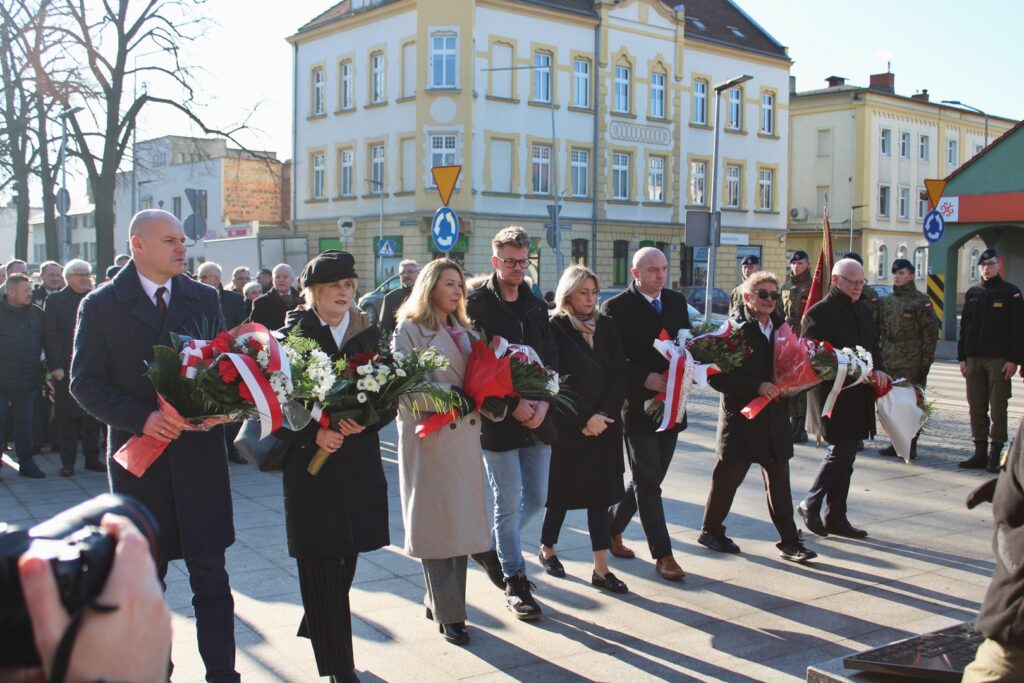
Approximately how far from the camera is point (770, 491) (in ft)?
23.2

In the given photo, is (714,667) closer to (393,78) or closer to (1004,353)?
(1004,353)

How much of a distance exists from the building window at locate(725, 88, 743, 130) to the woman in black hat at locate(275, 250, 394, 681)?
47857mm

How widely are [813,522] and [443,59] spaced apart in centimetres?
3627

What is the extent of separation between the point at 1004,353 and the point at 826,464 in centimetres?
436

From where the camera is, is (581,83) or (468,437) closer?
(468,437)

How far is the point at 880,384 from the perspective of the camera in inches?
295

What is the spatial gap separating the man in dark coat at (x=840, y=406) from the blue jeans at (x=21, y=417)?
7655 millimetres

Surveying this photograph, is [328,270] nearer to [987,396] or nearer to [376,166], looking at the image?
[987,396]

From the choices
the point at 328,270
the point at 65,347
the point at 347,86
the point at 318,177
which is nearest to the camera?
the point at 328,270

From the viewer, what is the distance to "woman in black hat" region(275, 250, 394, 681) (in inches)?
183

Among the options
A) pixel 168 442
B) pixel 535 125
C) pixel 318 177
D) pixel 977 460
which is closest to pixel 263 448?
pixel 168 442

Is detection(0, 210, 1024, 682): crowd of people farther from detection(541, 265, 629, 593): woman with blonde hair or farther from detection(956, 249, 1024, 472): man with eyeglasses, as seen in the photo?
detection(956, 249, 1024, 472): man with eyeglasses

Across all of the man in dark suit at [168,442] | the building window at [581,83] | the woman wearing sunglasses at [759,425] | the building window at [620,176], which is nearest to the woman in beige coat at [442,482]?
the man in dark suit at [168,442]

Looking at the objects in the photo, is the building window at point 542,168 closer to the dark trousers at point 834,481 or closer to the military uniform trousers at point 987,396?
the military uniform trousers at point 987,396
